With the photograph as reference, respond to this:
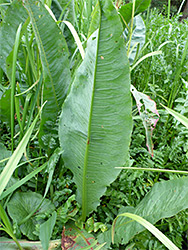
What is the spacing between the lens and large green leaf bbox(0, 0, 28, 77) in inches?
31.4

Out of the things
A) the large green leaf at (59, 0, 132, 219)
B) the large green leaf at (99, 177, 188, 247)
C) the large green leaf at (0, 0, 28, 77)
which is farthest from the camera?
the large green leaf at (0, 0, 28, 77)

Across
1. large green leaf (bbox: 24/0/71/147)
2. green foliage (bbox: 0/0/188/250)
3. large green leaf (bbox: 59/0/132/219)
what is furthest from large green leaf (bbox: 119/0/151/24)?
large green leaf (bbox: 59/0/132/219)

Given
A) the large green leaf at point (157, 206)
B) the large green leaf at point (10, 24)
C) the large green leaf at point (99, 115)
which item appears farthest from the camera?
the large green leaf at point (10, 24)

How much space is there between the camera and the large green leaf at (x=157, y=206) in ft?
1.96

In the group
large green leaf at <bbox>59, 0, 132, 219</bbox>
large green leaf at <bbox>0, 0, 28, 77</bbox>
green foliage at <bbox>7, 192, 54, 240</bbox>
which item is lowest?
green foliage at <bbox>7, 192, 54, 240</bbox>

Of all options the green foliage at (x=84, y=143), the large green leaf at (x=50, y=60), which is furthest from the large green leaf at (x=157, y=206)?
the large green leaf at (x=50, y=60)

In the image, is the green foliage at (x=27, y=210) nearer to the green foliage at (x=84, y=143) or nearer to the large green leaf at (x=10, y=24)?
the green foliage at (x=84, y=143)

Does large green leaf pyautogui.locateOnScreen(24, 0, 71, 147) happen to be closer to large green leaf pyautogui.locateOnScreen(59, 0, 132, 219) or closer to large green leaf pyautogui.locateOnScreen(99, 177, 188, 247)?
large green leaf pyautogui.locateOnScreen(59, 0, 132, 219)

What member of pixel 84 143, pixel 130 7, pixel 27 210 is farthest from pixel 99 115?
pixel 130 7

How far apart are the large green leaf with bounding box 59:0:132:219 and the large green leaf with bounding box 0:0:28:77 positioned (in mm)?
429

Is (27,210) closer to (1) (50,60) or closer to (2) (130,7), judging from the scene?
(1) (50,60)

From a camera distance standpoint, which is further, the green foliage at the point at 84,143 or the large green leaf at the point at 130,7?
the large green leaf at the point at 130,7

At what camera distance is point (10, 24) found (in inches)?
32.5

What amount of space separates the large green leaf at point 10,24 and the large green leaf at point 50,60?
20 cm
